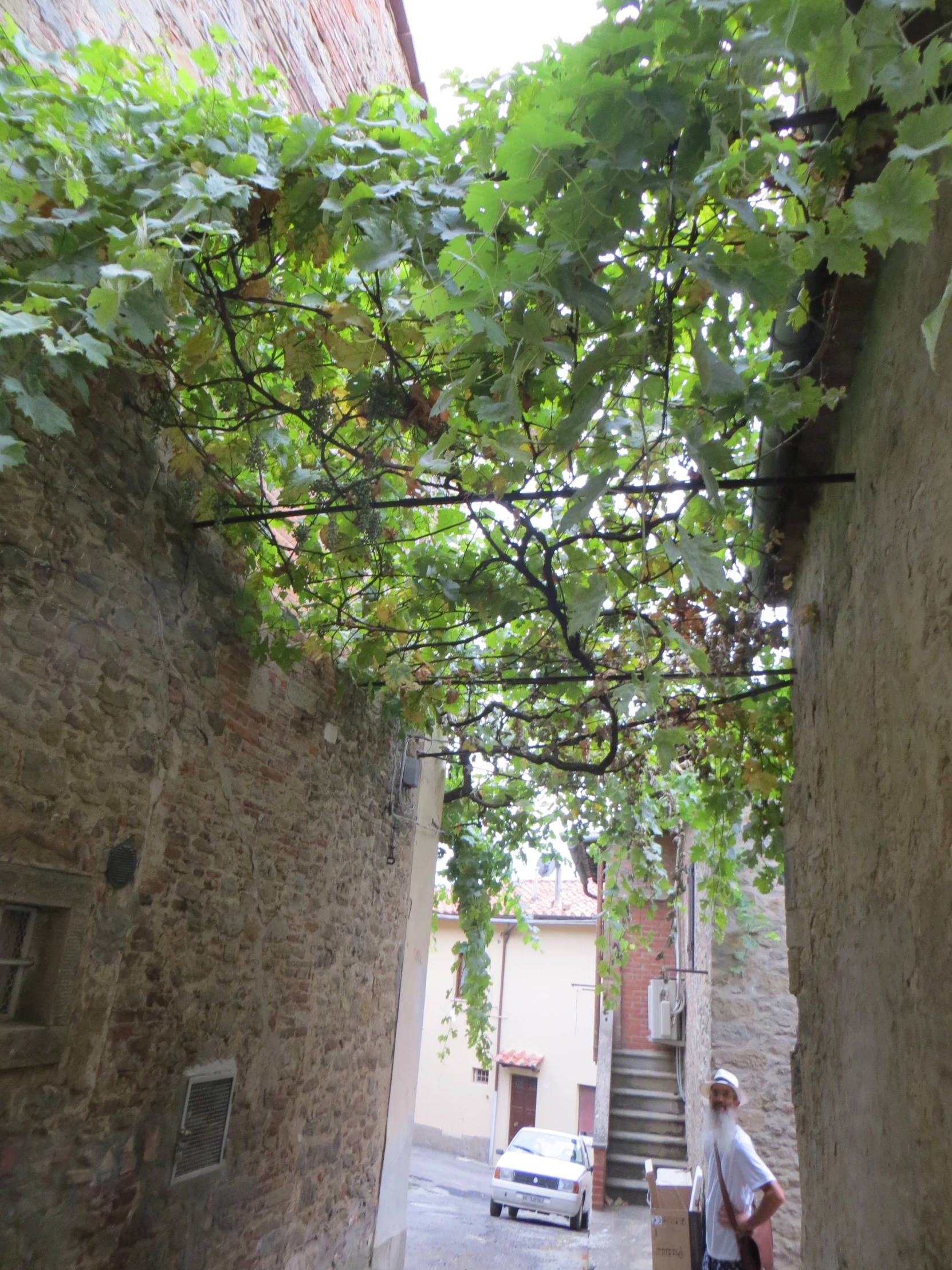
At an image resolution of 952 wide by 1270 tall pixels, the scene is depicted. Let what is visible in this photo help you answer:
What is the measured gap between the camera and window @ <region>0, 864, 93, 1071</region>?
279cm

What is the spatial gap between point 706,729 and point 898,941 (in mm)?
2666

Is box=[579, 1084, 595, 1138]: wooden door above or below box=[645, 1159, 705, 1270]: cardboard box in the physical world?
below

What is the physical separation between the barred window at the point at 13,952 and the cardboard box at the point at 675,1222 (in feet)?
14.1

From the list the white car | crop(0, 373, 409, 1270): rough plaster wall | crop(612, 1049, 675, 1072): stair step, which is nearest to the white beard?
crop(0, 373, 409, 1270): rough plaster wall

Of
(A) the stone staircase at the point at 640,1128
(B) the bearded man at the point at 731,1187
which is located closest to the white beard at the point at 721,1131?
(B) the bearded man at the point at 731,1187

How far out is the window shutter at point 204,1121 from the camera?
3.67 meters

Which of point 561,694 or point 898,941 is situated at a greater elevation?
point 561,694

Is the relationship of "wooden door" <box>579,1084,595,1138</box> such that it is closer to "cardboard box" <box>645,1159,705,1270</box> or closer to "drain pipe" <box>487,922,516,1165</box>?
"drain pipe" <box>487,922,516,1165</box>

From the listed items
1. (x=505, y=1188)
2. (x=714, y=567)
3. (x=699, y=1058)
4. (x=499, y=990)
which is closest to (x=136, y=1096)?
(x=714, y=567)

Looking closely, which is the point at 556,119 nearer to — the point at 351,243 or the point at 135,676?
the point at 351,243

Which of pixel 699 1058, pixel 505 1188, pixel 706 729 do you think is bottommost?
pixel 505 1188

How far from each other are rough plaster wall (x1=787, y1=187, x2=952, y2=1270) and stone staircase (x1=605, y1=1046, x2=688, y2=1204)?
8.93 m

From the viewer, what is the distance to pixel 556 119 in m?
1.65

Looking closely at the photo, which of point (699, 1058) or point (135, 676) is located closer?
point (135, 676)
